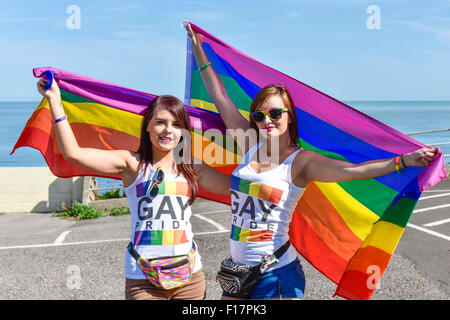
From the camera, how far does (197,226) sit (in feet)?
32.0

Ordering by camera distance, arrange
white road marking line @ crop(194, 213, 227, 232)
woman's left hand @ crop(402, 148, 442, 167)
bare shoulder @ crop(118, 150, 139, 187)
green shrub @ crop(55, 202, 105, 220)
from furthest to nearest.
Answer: green shrub @ crop(55, 202, 105, 220), white road marking line @ crop(194, 213, 227, 232), bare shoulder @ crop(118, 150, 139, 187), woman's left hand @ crop(402, 148, 442, 167)

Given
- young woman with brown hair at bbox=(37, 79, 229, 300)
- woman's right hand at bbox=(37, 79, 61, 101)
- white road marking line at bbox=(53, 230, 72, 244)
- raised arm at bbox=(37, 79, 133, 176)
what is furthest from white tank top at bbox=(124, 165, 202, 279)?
white road marking line at bbox=(53, 230, 72, 244)

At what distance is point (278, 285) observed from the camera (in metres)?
2.93

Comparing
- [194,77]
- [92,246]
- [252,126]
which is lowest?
[92,246]

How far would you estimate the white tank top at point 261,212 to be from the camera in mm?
2975

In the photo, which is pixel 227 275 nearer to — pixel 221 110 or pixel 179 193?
pixel 179 193

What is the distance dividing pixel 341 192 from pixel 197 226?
618 centimetres

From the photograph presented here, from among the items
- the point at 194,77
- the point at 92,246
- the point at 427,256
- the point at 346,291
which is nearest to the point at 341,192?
the point at 346,291

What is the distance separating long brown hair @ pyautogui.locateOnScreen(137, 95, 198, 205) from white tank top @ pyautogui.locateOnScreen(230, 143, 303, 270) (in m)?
0.30

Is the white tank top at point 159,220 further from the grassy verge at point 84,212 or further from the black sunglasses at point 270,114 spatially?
the grassy verge at point 84,212

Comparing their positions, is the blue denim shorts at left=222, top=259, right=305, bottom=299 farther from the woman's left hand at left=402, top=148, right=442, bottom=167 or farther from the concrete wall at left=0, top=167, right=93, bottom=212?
the concrete wall at left=0, top=167, right=93, bottom=212

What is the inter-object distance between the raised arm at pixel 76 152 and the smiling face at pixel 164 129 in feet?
0.80

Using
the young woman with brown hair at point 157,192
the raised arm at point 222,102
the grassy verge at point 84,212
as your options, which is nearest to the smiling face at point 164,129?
the young woman with brown hair at point 157,192

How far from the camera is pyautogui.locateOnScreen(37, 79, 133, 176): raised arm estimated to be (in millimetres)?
2908
